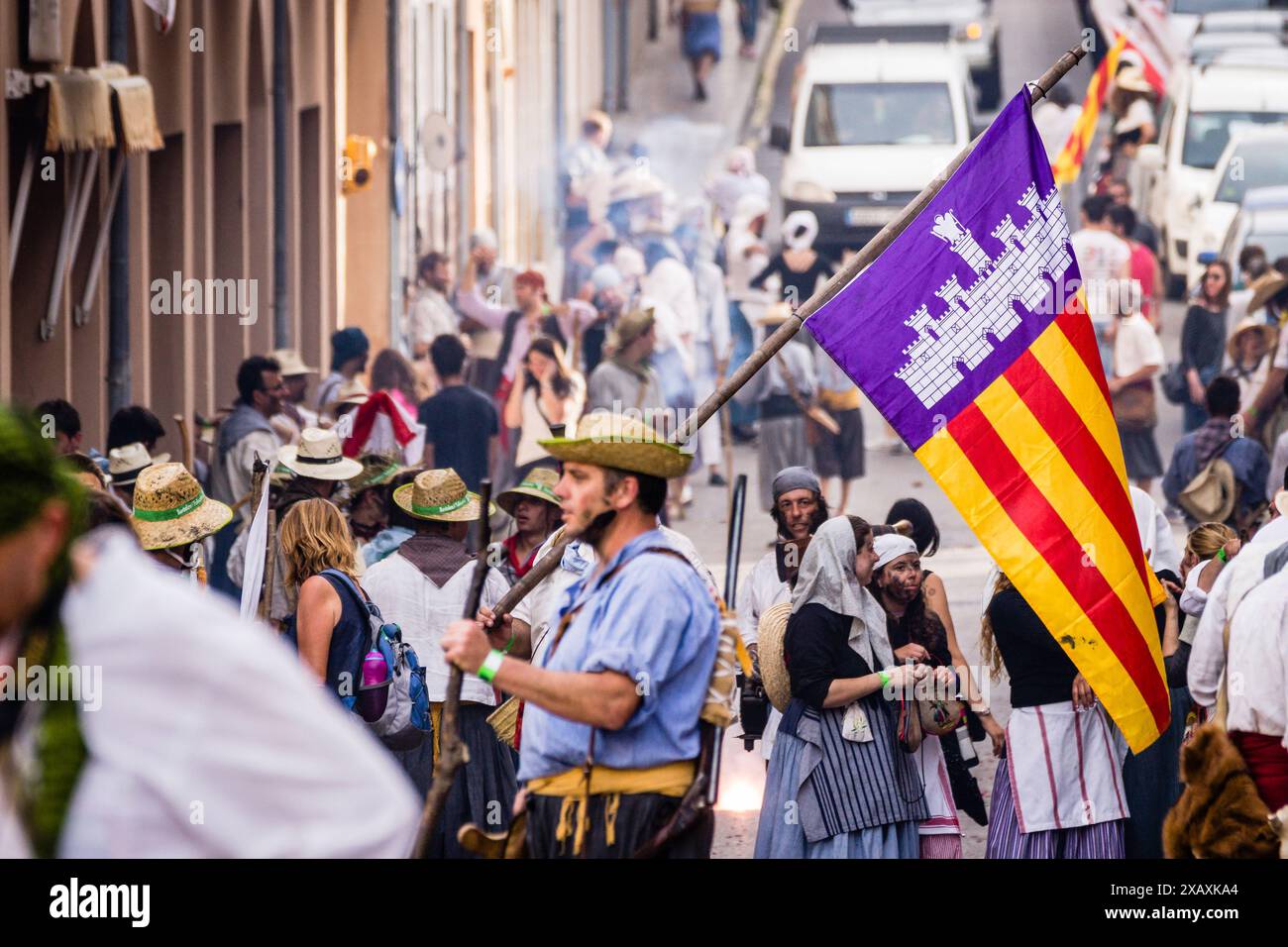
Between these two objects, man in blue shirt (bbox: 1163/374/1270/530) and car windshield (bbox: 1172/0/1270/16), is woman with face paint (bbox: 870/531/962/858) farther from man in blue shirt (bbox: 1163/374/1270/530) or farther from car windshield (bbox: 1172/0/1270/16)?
car windshield (bbox: 1172/0/1270/16)

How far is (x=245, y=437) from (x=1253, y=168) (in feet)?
49.6

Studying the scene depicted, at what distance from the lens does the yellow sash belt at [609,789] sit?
530cm

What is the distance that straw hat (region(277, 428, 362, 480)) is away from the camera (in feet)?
31.4

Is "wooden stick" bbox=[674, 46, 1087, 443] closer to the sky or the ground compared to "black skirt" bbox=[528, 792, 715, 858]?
closer to the sky

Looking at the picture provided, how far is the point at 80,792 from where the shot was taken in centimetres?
262

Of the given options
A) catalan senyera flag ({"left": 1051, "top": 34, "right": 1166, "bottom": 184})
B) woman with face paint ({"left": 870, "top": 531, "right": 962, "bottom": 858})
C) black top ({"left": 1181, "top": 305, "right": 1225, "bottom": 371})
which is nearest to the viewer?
woman with face paint ({"left": 870, "top": 531, "right": 962, "bottom": 858})

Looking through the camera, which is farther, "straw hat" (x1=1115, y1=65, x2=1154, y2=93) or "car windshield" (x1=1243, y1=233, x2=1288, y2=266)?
"straw hat" (x1=1115, y1=65, x2=1154, y2=93)

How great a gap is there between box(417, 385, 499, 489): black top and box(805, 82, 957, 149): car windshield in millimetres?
14834

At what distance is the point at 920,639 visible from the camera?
7.87 metres

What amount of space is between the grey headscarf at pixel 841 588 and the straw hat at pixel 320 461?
278 cm

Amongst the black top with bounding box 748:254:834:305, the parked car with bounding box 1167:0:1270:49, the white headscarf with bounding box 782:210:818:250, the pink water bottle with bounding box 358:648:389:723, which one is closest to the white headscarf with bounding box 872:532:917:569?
the pink water bottle with bounding box 358:648:389:723

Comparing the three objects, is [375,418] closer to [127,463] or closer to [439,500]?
[127,463]

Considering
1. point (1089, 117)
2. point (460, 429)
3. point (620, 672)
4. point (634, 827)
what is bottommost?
point (460, 429)

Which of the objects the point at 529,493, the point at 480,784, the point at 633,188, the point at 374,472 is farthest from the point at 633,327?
the point at 633,188
